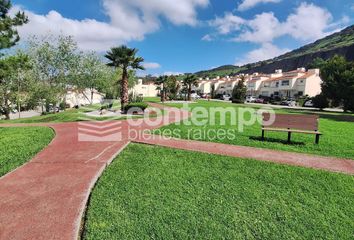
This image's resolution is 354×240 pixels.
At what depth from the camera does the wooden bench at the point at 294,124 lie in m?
8.52

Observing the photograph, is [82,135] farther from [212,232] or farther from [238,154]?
[212,232]

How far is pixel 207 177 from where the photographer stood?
5.75 meters

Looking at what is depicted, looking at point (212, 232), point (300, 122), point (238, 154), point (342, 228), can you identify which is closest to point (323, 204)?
point (342, 228)

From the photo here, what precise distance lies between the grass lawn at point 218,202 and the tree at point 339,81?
79.9 ft

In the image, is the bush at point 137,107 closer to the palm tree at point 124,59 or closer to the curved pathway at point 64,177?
the palm tree at point 124,59

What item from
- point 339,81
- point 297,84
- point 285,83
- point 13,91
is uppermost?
point 285,83

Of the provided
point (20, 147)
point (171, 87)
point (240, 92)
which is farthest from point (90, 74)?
point (20, 147)

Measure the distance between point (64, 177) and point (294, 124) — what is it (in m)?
7.61

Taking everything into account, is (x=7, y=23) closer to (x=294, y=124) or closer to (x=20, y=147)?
(x=20, y=147)

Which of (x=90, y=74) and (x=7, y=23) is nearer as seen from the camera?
(x=7, y=23)

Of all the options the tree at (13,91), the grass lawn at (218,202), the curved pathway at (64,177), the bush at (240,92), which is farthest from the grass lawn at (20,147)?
the bush at (240,92)

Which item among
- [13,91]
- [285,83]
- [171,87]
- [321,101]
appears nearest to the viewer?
[321,101]

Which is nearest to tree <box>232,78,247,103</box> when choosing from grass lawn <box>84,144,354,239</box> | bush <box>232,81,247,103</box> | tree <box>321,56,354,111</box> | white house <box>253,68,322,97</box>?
bush <box>232,81,247,103</box>

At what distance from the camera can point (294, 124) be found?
8.73m
